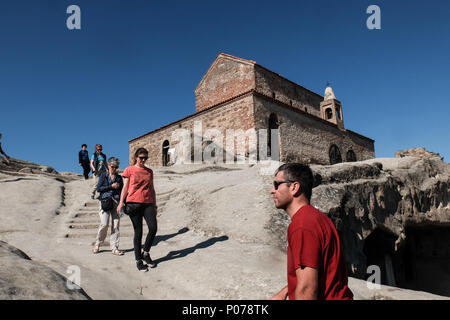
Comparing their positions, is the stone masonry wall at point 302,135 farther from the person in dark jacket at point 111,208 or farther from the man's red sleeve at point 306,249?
the man's red sleeve at point 306,249

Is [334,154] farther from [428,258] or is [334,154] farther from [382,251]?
[382,251]

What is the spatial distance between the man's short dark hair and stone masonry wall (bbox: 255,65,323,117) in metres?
20.4

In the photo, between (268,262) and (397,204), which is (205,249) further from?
(397,204)

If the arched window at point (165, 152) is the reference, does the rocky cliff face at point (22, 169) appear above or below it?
below

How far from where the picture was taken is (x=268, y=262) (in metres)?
4.61

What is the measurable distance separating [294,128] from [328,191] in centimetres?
1393

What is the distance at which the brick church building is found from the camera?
18453mm

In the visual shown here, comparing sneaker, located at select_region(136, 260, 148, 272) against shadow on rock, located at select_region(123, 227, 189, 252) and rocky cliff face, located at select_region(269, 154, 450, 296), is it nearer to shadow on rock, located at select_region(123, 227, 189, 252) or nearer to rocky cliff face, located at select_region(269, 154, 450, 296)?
shadow on rock, located at select_region(123, 227, 189, 252)

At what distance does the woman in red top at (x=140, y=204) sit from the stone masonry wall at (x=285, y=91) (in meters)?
18.1

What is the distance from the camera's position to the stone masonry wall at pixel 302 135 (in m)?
19.0

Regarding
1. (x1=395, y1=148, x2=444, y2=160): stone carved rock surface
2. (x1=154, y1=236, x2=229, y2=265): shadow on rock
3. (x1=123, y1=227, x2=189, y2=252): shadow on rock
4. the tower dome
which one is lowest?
(x1=154, y1=236, x2=229, y2=265): shadow on rock

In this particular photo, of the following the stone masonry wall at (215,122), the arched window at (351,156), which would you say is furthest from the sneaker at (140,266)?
the arched window at (351,156)

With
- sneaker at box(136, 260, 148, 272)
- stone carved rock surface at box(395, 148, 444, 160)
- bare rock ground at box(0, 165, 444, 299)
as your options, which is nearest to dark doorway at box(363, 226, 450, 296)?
bare rock ground at box(0, 165, 444, 299)
